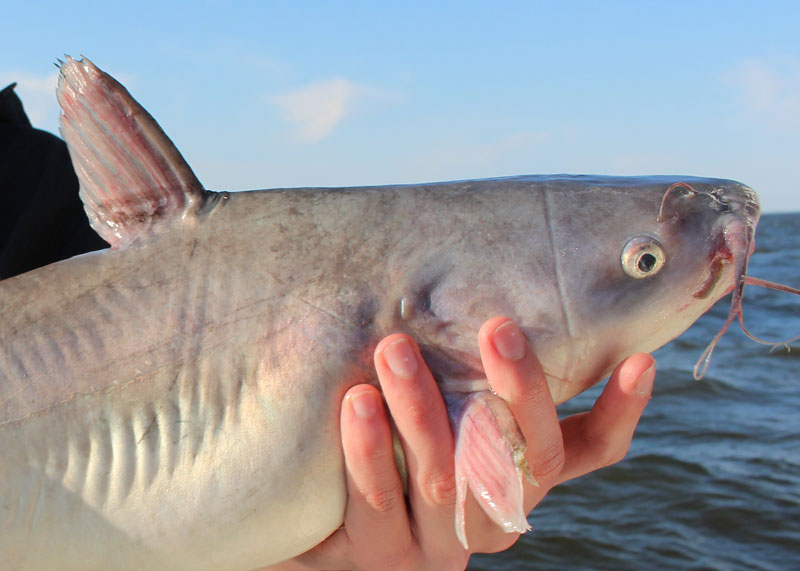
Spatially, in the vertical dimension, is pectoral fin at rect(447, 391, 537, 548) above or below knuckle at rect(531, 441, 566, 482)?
above

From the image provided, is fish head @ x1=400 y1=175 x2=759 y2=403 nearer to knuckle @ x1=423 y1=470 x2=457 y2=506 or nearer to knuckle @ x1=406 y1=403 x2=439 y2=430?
knuckle @ x1=406 y1=403 x2=439 y2=430

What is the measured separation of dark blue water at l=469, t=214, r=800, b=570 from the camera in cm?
512

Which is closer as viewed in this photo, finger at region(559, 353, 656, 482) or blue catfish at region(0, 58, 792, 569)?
blue catfish at region(0, 58, 792, 569)

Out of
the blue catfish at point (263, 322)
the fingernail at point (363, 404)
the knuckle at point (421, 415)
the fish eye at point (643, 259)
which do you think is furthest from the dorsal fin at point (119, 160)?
the fish eye at point (643, 259)

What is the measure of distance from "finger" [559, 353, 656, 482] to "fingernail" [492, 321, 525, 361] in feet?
1.17

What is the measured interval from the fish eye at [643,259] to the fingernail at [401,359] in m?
0.61

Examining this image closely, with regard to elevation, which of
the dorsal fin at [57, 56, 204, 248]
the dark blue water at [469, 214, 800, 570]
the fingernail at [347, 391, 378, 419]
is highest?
the dorsal fin at [57, 56, 204, 248]

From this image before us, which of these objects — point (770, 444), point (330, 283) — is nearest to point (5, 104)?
point (330, 283)

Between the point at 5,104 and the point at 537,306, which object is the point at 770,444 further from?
the point at 5,104

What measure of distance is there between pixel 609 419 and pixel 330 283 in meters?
0.95

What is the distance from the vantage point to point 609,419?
7.10ft

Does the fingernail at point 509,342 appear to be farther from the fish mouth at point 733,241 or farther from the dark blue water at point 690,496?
→ the dark blue water at point 690,496

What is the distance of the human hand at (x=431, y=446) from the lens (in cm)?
177

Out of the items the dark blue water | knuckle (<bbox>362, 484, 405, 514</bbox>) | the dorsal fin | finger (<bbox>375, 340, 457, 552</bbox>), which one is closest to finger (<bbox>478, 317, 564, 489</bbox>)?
finger (<bbox>375, 340, 457, 552</bbox>)
